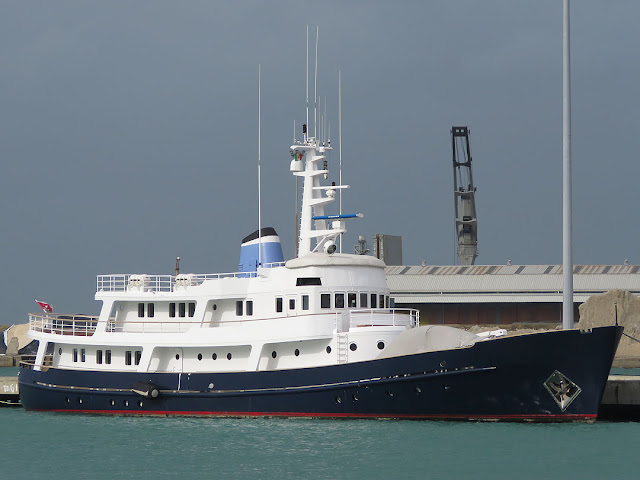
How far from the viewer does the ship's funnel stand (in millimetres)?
35188

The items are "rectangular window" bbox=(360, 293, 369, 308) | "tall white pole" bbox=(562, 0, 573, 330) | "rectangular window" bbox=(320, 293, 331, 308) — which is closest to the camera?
"tall white pole" bbox=(562, 0, 573, 330)

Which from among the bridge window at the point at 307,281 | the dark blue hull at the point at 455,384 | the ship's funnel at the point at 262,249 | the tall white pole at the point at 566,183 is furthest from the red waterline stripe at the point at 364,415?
the ship's funnel at the point at 262,249

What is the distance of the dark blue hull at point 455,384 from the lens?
29562mm

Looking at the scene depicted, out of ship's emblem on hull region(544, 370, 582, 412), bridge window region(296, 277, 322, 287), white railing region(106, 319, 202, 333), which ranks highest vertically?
bridge window region(296, 277, 322, 287)

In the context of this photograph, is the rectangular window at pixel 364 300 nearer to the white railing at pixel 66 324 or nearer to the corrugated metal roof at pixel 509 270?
the white railing at pixel 66 324

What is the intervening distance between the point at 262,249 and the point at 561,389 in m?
11.1

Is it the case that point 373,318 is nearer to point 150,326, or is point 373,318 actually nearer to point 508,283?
point 150,326

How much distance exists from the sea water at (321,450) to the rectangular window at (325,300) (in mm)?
3621

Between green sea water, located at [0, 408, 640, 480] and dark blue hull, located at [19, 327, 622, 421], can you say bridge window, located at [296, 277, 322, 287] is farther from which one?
green sea water, located at [0, 408, 640, 480]

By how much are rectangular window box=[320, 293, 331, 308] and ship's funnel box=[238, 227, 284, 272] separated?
278 centimetres

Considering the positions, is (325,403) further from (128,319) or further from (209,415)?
(128,319)

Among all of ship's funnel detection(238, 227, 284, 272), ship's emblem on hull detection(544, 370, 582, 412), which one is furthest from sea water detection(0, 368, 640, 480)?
ship's funnel detection(238, 227, 284, 272)

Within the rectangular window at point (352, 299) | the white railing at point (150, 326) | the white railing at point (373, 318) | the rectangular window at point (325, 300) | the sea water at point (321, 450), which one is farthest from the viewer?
the white railing at point (150, 326)

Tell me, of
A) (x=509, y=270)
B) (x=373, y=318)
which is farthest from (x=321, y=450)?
(x=509, y=270)
